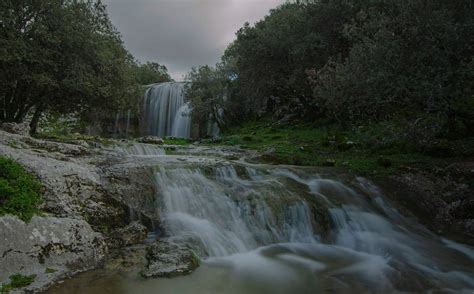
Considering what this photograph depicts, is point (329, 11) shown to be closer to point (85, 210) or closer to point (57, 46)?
point (57, 46)

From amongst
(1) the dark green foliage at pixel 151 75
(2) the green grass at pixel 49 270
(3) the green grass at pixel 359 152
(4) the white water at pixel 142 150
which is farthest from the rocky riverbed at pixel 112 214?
(1) the dark green foliage at pixel 151 75

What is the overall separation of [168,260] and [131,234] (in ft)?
4.24

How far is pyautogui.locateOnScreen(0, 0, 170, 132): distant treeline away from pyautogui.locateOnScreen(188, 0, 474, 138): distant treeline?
9884mm

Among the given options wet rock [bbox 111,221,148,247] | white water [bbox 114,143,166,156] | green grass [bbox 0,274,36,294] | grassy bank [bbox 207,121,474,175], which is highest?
grassy bank [bbox 207,121,474,175]

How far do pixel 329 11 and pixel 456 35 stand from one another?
1375 cm

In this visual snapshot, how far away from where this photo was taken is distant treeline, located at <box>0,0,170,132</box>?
15492 mm

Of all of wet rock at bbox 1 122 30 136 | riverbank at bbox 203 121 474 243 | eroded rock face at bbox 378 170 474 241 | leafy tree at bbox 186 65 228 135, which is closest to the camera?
eroded rock face at bbox 378 170 474 241

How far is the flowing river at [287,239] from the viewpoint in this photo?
20.3ft

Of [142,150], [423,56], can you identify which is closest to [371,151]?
[423,56]

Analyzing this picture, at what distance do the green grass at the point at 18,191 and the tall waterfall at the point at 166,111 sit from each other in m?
32.5

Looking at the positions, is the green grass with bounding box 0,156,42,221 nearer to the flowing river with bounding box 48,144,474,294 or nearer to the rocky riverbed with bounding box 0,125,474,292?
the rocky riverbed with bounding box 0,125,474,292

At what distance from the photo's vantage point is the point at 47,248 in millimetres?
6043

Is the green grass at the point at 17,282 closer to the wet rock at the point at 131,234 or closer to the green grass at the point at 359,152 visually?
the wet rock at the point at 131,234

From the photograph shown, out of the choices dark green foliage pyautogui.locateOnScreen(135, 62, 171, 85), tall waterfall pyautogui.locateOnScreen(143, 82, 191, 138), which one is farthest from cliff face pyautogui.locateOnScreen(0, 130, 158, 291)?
dark green foliage pyautogui.locateOnScreen(135, 62, 171, 85)
